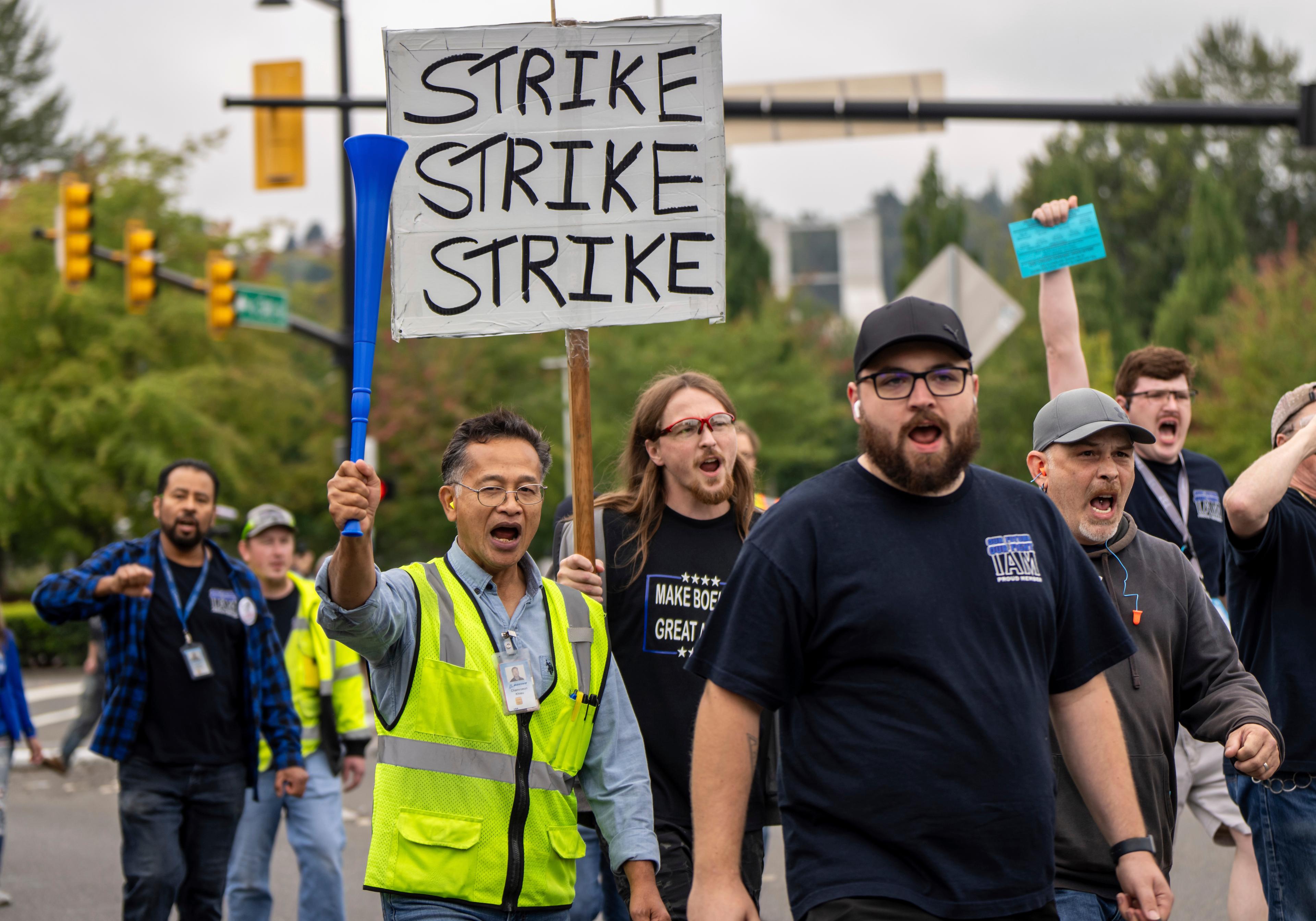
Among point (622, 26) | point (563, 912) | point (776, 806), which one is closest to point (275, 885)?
point (776, 806)

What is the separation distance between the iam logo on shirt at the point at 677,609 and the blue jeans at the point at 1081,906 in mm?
1509

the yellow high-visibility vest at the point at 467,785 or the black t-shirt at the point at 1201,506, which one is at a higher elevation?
the black t-shirt at the point at 1201,506

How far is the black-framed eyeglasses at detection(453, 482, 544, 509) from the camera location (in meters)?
4.15

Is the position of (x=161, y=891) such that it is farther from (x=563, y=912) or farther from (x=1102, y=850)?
(x=1102, y=850)

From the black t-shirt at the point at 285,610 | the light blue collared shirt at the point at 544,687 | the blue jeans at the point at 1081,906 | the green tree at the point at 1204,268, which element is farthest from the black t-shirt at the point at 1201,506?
the green tree at the point at 1204,268

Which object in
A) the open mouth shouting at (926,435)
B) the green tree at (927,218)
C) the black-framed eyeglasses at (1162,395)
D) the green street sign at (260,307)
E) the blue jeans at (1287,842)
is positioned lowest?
the blue jeans at (1287,842)

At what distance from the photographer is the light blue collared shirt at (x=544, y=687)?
3.93 metres

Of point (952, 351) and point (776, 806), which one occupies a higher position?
point (952, 351)

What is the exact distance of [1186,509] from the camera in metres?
6.36

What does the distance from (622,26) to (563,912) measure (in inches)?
104

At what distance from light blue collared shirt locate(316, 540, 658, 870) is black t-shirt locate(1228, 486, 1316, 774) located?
2.18 metres

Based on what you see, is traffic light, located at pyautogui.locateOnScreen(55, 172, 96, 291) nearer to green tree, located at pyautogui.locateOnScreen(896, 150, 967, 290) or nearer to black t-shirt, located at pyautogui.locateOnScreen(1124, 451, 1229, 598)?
black t-shirt, located at pyautogui.locateOnScreen(1124, 451, 1229, 598)

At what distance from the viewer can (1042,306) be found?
544 cm

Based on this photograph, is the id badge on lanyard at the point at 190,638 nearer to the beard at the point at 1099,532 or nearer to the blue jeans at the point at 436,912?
the blue jeans at the point at 436,912
